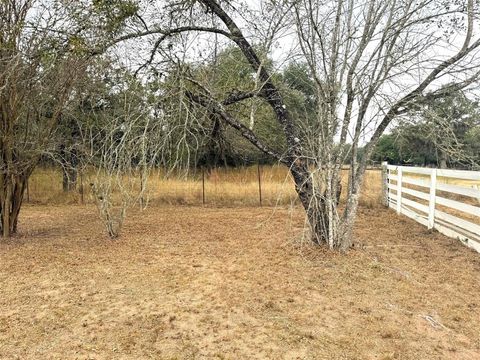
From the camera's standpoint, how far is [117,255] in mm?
4797

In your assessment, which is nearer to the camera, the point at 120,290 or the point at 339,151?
the point at 120,290

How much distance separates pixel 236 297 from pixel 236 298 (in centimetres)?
2

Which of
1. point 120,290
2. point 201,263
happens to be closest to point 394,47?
point 201,263

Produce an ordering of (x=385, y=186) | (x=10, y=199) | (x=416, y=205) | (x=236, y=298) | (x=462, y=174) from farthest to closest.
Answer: (x=385, y=186) → (x=416, y=205) → (x=10, y=199) → (x=462, y=174) → (x=236, y=298)

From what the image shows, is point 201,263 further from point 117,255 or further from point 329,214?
point 329,214

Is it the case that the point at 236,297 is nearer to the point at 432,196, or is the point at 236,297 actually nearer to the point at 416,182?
the point at 432,196

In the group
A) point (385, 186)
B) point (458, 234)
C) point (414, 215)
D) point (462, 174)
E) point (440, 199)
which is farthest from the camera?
point (385, 186)

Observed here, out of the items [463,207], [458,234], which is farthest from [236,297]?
[458,234]

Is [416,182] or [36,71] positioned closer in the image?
[36,71]

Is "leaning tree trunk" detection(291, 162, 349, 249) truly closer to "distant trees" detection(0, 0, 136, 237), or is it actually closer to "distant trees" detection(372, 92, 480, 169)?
"distant trees" detection(372, 92, 480, 169)

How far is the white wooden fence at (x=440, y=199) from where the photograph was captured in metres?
5.02

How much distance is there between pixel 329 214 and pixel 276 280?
120 centimetres

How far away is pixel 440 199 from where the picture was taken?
594 centimetres

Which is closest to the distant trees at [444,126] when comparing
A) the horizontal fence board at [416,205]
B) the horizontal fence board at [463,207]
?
the horizontal fence board at [463,207]
